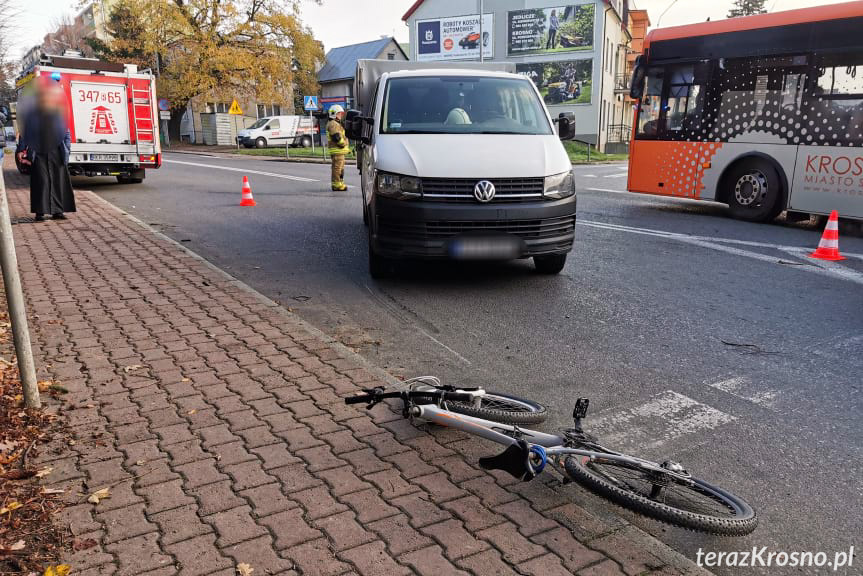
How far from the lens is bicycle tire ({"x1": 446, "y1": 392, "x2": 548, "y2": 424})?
3.64 meters

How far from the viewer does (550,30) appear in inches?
1834

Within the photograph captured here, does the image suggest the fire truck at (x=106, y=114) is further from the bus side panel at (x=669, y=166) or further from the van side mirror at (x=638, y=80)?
the bus side panel at (x=669, y=166)

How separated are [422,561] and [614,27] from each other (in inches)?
2116

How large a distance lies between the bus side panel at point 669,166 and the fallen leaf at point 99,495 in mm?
12197

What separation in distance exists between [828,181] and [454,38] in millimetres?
42847

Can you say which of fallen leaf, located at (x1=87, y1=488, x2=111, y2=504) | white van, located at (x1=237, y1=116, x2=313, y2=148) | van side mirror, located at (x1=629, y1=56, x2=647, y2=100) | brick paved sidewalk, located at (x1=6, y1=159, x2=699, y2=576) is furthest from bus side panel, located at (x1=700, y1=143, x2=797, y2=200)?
white van, located at (x1=237, y1=116, x2=313, y2=148)

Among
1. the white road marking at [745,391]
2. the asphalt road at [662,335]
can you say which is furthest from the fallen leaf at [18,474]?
the white road marking at [745,391]

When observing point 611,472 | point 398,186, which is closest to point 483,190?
point 398,186

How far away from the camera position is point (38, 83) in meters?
10.9

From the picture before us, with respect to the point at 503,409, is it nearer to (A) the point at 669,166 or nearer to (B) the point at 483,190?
(B) the point at 483,190

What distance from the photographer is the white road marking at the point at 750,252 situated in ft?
26.3

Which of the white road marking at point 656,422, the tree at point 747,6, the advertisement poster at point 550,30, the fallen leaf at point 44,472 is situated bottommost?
the white road marking at point 656,422

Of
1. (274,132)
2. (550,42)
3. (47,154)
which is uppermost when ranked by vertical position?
(550,42)

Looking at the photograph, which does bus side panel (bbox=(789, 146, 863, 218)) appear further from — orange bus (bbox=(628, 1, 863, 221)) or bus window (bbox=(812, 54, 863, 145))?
bus window (bbox=(812, 54, 863, 145))
